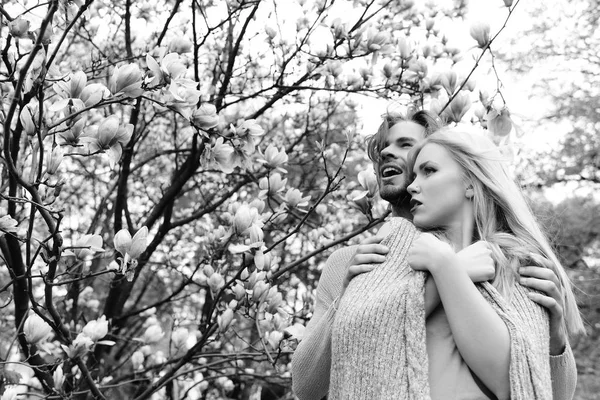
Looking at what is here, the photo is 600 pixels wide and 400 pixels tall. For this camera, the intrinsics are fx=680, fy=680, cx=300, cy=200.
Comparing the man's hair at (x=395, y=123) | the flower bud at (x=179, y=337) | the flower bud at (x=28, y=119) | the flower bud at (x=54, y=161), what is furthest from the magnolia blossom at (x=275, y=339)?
the flower bud at (x=28, y=119)

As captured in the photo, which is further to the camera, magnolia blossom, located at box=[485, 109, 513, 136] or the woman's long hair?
magnolia blossom, located at box=[485, 109, 513, 136]

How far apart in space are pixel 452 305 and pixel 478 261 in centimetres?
12

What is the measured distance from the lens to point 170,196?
9.01ft

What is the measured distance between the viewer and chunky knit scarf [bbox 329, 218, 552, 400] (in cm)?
123

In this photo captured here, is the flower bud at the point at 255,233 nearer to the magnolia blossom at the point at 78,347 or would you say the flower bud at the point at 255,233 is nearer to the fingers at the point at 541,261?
the magnolia blossom at the point at 78,347

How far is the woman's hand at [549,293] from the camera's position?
4.35 ft

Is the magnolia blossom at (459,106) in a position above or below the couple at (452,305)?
above

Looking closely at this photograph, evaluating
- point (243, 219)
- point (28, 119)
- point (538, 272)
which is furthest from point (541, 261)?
point (28, 119)

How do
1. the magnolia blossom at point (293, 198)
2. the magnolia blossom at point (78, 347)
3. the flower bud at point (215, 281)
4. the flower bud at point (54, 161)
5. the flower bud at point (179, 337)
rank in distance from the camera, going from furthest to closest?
the flower bud at point (179, 337)
the flower bud at point (215, 281)
the magnolia blossom at point (293, 198)
the magnolia blossom at point (78, 347)
the flower bud at point (54, 161)

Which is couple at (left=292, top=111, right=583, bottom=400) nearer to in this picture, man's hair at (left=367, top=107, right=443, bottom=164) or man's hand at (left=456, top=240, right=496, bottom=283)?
man's hand at (left=456, top=240, right=496, bottom=283)

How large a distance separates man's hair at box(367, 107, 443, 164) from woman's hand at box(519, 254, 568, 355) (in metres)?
0.78

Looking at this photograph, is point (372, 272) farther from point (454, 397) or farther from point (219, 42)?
point (219, 42)

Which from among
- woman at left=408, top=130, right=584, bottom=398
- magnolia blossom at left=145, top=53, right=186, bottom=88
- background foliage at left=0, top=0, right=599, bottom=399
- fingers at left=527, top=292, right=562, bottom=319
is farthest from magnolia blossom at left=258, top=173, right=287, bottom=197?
fingers at left=527, top=292, right=562, bottom=319

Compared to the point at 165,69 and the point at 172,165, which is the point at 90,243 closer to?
the point at 165,69
